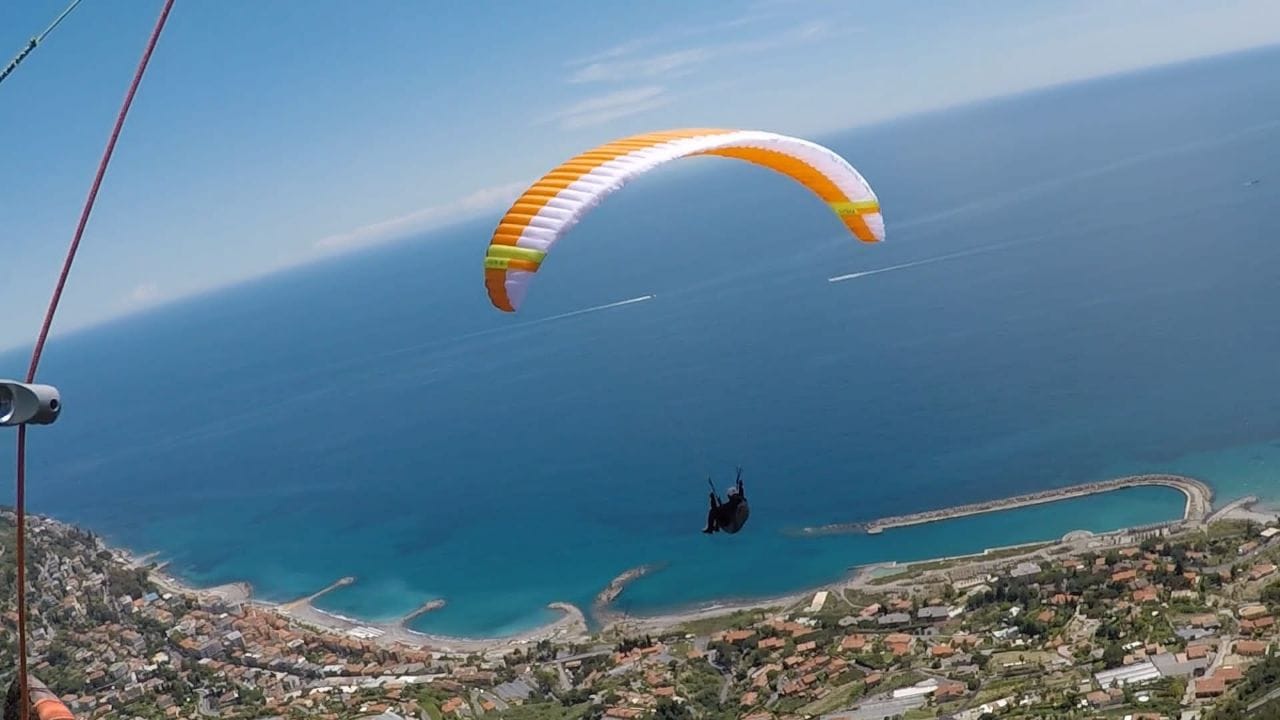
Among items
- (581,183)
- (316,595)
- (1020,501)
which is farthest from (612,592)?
(581,183)

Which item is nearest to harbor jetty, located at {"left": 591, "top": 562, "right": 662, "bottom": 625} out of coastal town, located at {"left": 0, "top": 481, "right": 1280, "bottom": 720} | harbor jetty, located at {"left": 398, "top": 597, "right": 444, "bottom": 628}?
coastal town, located at {"left": 0, "top": 481, "right": 1280, "bottom": 720}

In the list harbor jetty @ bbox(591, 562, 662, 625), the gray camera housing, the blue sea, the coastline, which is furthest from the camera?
the blue sea

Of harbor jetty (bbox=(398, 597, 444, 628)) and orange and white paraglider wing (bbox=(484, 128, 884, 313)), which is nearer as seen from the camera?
orange and white paraglider wing (bbox=(484, 128, 884, 313))

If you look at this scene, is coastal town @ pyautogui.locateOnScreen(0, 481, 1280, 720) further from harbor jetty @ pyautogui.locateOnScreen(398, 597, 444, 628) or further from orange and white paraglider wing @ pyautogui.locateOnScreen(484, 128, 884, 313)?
orange and white paraglider wing @ pyautogui.locateOnScreen(484, 128, 884, 313)

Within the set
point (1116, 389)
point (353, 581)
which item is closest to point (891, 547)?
point (1116, 389)

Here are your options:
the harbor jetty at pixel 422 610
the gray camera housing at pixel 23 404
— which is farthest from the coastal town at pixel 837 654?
the gray camera housing at pixel 23 404

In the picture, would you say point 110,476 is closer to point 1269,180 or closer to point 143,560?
point 143,560

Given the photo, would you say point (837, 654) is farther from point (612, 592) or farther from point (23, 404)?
point (23, 404)
